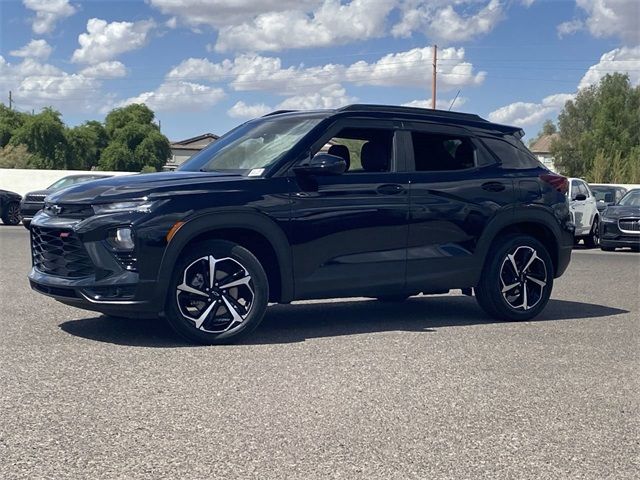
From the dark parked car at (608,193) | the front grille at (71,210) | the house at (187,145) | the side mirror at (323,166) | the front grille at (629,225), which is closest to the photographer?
the front grille at (71,210)

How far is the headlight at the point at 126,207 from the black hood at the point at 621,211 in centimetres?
1691

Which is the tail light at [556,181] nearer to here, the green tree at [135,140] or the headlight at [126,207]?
the headlight at [126,207]

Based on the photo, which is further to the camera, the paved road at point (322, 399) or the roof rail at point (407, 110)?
the roof rail at point (407, 110)

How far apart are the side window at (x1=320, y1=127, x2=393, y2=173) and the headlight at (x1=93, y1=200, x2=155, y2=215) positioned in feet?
6.13

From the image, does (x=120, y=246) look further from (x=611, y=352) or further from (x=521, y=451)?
(x=611, y=352)

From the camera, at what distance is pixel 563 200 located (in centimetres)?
886

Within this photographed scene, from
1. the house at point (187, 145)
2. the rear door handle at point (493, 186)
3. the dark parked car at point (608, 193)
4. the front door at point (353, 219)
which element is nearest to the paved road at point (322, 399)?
the front door at point (353, 219)

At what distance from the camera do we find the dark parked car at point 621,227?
21.2 m

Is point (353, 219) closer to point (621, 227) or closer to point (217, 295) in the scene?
point (217, 295)

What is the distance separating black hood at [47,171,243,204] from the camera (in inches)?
261

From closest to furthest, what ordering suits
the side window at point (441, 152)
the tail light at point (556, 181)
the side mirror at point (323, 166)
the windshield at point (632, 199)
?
the side mirror at point (323, 166) → the side window at point (441, 152) → the tail light at point (556, 181) → the windshield at point (632, 199)

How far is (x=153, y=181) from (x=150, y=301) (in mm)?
919

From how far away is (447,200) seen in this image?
798 centimetres

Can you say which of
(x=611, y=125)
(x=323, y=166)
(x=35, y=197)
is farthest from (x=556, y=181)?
(x=611, y=125)
